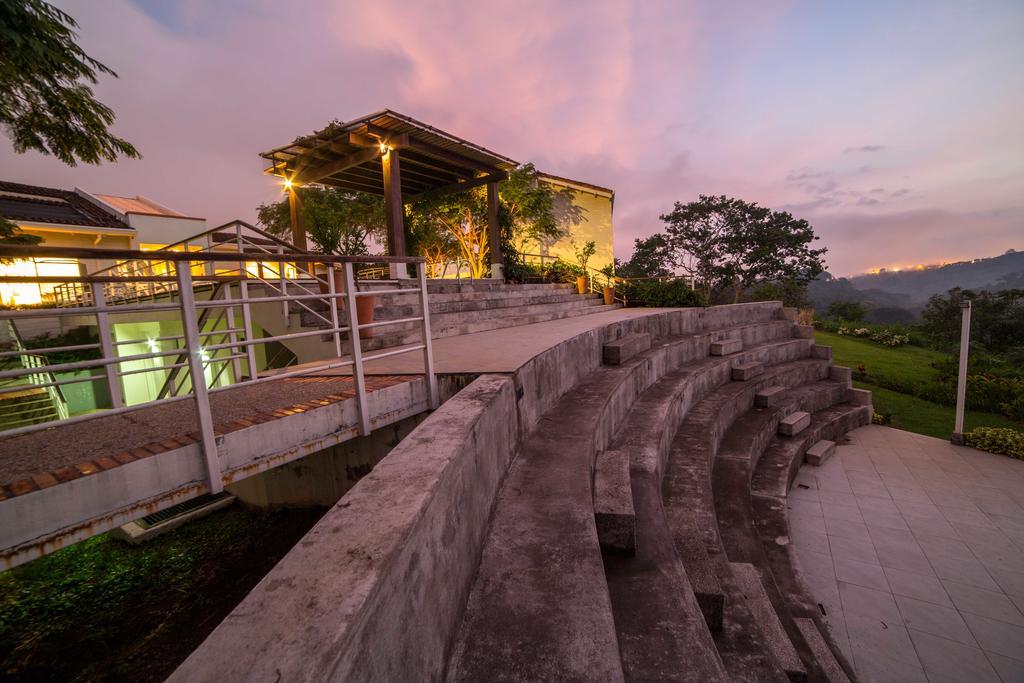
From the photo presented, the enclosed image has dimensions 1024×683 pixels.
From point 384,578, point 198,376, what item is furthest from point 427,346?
point 384,578

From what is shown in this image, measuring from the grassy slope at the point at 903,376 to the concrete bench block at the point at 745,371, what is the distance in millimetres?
4184

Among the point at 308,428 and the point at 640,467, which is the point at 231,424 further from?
the point at 640,467

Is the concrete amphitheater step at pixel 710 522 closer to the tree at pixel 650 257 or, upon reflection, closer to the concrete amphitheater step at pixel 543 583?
the concrete amphitheater step at pixel 543 583

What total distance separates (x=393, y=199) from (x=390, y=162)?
719 mm

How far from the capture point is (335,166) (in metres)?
9.12

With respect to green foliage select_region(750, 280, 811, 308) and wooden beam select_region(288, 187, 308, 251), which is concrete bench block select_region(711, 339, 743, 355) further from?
green foliage select_region(750, 280, 811, 308)

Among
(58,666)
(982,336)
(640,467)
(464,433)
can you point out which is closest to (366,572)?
(464,433)

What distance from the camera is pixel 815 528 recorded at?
4.47 meters

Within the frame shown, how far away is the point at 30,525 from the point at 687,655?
2.69m

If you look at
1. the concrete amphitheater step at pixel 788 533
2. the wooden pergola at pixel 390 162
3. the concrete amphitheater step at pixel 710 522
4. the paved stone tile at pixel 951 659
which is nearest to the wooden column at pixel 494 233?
the wooden pergola at pixel 390 162

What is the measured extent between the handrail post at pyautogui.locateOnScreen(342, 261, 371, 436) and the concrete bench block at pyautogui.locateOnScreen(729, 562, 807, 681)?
2663mm

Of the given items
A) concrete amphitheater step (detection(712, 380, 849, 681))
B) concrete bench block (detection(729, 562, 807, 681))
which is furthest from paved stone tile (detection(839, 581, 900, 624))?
concrete bench block (detection(729, 562, 807, 681))

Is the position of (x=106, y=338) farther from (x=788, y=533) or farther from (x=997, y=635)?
(x=997, y=635)

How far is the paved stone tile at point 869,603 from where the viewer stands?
3258 millimetres
